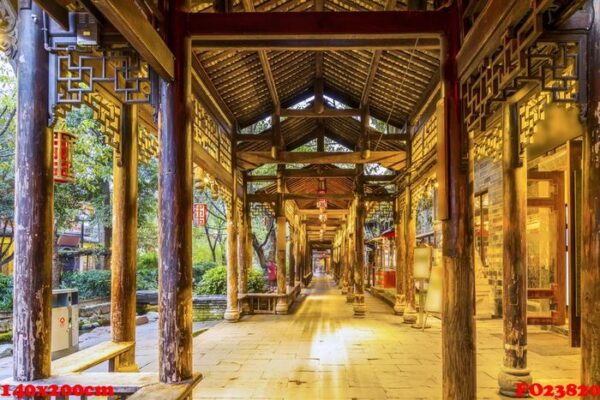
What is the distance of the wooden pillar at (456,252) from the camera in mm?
4230

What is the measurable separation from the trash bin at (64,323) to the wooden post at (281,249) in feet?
21.4

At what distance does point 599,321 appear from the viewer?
105 inches

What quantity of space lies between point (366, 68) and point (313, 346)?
522 cm

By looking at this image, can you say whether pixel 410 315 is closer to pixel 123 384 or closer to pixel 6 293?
pixel 123 384

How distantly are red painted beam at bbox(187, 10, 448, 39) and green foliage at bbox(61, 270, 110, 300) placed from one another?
616 inches

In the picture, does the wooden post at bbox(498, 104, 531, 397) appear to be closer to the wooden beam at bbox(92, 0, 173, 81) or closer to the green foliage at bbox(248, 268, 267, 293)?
the wooden beam at bbox(92, 0, 173, 81)

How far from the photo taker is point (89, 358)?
175 inches

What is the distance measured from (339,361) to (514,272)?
122 inches

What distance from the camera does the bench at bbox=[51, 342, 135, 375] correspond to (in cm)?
410

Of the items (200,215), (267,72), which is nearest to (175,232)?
(267,72)

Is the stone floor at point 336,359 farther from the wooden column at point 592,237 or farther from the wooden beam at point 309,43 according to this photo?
the wooden beam at point 309,43

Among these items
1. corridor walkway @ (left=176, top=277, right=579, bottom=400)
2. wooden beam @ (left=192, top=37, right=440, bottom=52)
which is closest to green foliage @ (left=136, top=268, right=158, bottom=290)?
corridor walkway @ (left=176, top=277, right=579, bottom=400)

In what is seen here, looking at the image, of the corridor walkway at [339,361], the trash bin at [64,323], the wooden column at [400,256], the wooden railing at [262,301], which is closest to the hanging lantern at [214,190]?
the corridor walkway at [339,361]

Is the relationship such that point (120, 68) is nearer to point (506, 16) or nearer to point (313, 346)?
point (506, 16)
